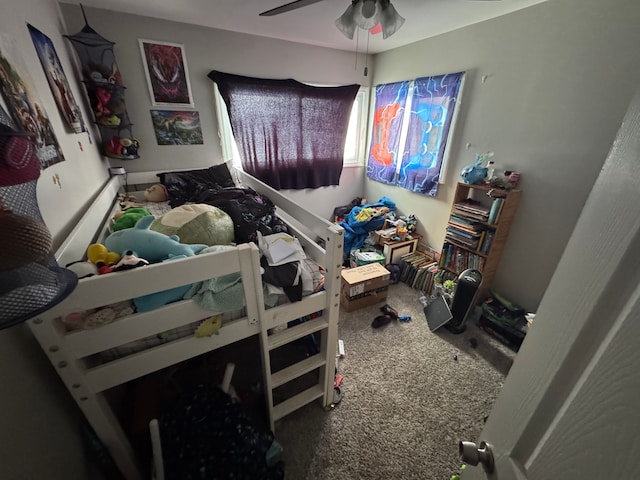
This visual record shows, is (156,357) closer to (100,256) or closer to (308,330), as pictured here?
(100,256)

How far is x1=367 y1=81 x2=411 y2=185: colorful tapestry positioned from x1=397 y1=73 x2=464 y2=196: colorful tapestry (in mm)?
152

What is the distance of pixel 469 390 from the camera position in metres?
1.62

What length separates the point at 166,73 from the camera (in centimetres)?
233

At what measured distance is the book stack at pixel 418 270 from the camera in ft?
8.42

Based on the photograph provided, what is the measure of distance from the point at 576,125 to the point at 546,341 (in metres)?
2.02

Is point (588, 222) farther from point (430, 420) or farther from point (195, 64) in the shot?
point (195, 64)

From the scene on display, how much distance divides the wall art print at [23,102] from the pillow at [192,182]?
0.91 m

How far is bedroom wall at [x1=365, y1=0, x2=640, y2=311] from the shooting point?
151 centimetres

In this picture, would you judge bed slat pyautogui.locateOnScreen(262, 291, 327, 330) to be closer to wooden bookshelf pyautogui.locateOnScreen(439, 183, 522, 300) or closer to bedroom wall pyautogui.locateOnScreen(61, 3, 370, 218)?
wooden bookshelf pyautogui.locateOnScreen(439, 183, 522, 300)

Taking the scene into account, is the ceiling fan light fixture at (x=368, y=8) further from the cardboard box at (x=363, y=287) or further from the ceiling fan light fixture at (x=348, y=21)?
the cardboard box at (x=363, y=287)

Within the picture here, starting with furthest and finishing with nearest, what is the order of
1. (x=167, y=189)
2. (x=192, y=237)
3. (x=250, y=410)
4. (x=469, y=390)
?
1. (x=167, y=189)
2. (x=469, y=390)
3. (x=250, y=410)
4. (x=192, y=237)

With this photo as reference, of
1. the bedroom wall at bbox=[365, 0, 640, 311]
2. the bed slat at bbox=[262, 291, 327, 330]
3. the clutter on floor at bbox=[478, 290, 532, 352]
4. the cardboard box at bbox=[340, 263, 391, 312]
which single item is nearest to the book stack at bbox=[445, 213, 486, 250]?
the bedroom wall at bbox=[365, 0, 640, 311]

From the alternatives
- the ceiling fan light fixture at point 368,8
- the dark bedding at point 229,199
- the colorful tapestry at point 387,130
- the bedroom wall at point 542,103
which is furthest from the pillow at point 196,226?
the colorful tapestry at point 387,130

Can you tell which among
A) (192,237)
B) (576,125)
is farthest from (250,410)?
(576,125)
